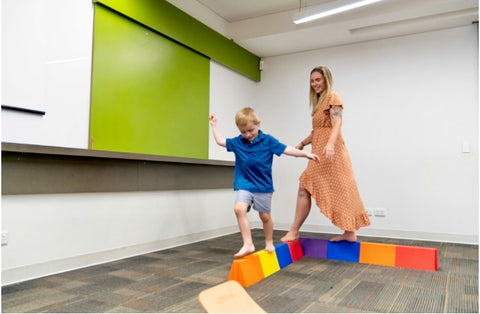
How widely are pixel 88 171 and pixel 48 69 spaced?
79 cm

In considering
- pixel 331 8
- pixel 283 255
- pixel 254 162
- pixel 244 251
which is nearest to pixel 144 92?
pixel 254 162

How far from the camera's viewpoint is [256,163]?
264 cm

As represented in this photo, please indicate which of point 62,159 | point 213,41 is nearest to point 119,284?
point 62,159

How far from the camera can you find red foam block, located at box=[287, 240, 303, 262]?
2961 millimetres

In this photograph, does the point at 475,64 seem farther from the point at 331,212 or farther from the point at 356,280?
the point at 356,280

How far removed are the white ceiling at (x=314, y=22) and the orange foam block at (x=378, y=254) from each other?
254 centimetres

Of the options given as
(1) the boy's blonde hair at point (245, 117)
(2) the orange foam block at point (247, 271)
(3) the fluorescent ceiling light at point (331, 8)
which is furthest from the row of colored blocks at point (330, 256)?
(3) the fluorescent ceiling light at point (331, 8)

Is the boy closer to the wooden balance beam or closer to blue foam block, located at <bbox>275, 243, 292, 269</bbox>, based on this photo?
blue foam block, located at <bbox>275, 243, 292, 269</bbox>

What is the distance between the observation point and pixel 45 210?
100 inches

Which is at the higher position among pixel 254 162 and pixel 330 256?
pixel 254 162

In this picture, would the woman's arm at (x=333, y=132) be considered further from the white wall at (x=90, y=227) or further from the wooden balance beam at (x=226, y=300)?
the white wall at (x=90, y=227)

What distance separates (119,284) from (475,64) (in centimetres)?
423

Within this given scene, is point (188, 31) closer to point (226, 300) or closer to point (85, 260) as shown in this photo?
point (85, 260)

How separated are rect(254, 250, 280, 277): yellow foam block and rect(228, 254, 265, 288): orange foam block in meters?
0.04
